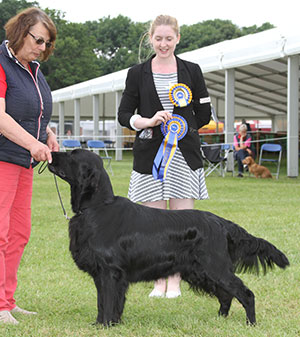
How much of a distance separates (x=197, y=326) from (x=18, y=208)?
4.30 feet

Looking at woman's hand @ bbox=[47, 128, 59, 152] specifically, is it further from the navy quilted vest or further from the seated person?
the seated person

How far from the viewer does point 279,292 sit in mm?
3477

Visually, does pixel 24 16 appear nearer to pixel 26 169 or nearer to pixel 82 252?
pixel 26 169

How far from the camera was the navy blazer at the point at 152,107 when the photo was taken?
342 cm

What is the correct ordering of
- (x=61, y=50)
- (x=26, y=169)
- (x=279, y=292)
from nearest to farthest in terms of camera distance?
(x=26, y=169) < (x=279, y=292) < (x=61, y=50)

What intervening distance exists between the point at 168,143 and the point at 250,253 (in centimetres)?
95

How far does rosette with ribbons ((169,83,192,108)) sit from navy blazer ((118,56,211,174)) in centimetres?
5

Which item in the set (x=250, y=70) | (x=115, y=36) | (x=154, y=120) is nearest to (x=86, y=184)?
(x=154, y=120)

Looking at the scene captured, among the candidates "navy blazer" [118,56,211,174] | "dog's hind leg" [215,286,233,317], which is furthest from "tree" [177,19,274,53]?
"dog's hind leg" [215,286,233,317]

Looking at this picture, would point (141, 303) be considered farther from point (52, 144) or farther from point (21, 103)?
point (21, 103)

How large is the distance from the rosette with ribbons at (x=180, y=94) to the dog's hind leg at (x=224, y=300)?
4.15 feet

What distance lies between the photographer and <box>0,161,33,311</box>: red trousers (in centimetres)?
289

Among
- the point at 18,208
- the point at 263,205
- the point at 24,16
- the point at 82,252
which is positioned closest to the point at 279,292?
the point at 82,252

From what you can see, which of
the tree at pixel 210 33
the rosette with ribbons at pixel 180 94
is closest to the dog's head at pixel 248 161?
the rosette with ribbons at pixel 180 94
